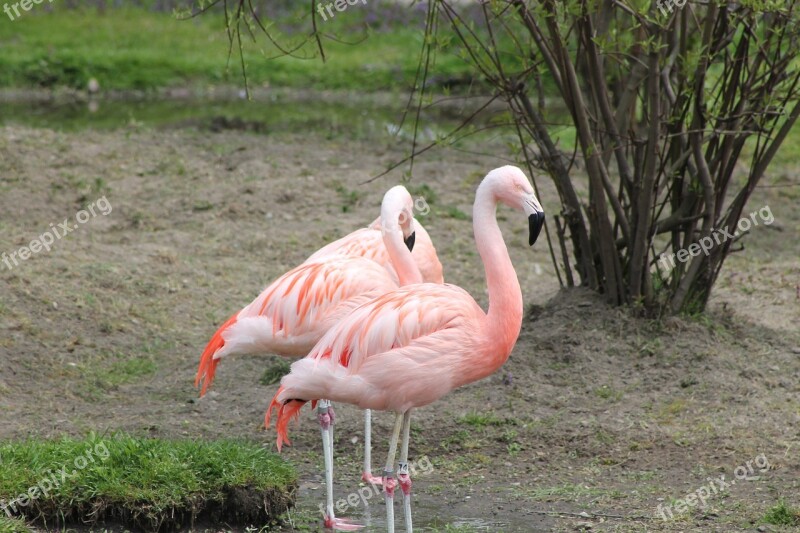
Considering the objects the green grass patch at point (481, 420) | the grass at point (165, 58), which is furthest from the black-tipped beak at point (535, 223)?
the grass at point (165, 58)

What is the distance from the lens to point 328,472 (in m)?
5.23

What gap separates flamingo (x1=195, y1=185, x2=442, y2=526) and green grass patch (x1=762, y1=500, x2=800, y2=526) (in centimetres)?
199

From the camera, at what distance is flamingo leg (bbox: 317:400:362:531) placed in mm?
5129

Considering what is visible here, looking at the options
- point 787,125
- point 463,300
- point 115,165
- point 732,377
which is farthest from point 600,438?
point 115,165

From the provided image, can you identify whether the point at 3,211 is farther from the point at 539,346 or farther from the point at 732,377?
the point at 732,377

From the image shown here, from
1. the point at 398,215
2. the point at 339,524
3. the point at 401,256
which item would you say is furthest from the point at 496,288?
the point at 339,524

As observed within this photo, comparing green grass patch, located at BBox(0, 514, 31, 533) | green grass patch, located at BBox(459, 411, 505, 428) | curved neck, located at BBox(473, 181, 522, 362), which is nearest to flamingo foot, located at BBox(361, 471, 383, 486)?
green grass patch, located at BBox(459, 411, 505, 428)

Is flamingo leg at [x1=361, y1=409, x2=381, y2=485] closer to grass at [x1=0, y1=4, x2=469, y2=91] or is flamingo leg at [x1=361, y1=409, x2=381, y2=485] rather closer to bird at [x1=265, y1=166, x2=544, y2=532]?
bird at [x1=265, y1=166, x2=544, y2=532]

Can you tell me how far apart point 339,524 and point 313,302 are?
1162 mm

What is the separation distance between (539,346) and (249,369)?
1.91 meters

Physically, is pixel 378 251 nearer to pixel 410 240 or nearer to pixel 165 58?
pixel 410 240

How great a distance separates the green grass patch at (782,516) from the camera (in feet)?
15.8

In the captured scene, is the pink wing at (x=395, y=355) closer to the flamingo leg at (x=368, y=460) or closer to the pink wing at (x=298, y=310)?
the pink wing at (x=298, y=310)

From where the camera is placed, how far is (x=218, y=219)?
9438 millimetres
